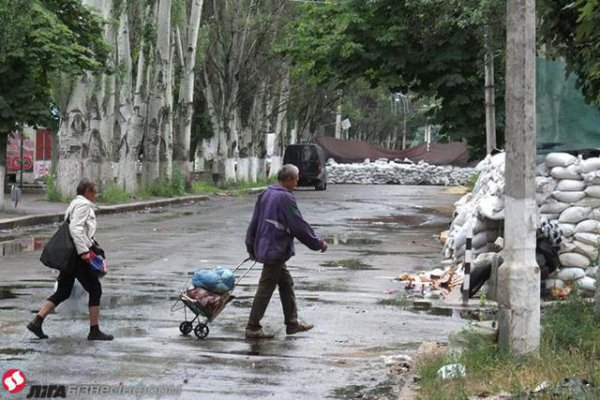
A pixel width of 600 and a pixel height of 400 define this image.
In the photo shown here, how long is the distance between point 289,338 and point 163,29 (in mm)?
28417

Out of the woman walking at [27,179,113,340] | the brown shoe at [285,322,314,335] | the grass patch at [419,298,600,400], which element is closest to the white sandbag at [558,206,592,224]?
the brown shoe at [285,322,314,335]

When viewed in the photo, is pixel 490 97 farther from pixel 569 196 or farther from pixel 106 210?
pixel 569 196

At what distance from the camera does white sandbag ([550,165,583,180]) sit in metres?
15.1

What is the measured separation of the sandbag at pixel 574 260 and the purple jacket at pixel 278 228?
4.57 metres

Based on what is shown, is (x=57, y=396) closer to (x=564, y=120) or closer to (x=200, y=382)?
(x=200, y=382)

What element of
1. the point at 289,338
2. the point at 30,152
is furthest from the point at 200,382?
the point at 30,152

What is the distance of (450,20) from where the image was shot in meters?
26.6

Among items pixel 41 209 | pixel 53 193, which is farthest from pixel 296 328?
pixel 53 193

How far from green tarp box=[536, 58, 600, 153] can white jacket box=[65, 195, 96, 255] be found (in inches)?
366

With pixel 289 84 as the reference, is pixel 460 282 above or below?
below

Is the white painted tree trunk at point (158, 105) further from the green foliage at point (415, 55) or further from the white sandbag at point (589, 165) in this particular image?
the white sandbag at point (589, 165)

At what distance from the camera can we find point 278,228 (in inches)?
→ 433

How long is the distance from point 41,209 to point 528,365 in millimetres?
22156

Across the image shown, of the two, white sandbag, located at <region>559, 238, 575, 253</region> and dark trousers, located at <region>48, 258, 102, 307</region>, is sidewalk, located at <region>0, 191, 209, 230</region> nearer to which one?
white sandbag, located at <region>559, 238, 575, 253</region>
